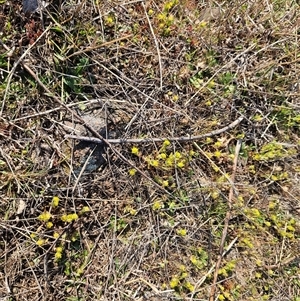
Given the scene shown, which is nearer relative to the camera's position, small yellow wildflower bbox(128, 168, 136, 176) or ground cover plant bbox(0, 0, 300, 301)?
ground cover plant bbox(0, 0, 300, 301)

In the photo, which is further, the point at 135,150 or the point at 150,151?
the point at 150,151

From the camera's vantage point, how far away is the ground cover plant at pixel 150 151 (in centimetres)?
246

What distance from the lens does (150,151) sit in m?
2.68

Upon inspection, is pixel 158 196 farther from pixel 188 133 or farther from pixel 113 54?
pixel 113 54

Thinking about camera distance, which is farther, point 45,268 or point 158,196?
point 158,196

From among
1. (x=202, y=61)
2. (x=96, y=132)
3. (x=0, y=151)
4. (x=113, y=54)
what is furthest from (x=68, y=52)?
(x=202, y=61)

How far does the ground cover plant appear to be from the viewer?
246cm

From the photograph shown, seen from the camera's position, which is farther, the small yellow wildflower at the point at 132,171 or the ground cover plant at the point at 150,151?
the small yellow wildflower at the point at 132,171

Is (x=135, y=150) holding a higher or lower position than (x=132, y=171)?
higher

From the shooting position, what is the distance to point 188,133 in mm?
2736

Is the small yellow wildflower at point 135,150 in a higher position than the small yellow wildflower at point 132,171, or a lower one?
higher

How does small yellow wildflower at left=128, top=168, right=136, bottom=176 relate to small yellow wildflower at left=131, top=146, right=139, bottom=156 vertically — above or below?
below

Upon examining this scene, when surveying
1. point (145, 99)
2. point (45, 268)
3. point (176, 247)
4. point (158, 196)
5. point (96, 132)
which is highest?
point (145, 99)

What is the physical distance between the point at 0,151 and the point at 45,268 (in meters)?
0.72
